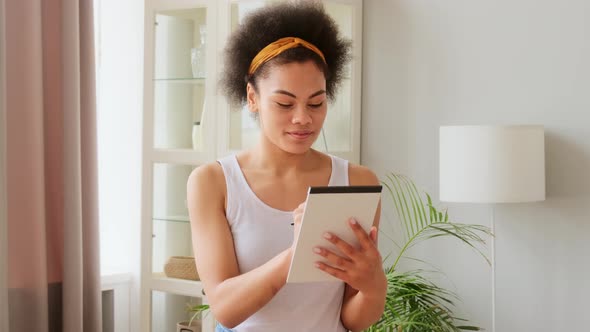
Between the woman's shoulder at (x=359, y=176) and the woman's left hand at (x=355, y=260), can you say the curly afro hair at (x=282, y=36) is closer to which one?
the woman's shoulder at (x=359, y=176)

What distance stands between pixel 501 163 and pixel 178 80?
1.58 meters

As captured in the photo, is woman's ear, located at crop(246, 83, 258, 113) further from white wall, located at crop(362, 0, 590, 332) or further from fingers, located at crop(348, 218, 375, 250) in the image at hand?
white wall, located at crop(362, 0, 590, 332)

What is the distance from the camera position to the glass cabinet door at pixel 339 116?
357cm

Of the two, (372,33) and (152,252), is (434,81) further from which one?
(152,252)

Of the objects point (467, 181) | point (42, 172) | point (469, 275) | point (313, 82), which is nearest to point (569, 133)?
point (467, 181)

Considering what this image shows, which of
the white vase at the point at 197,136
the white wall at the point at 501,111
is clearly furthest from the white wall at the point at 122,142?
the white wall at the point at 501,111

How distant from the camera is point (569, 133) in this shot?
10.2ft

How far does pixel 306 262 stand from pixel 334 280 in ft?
0.31

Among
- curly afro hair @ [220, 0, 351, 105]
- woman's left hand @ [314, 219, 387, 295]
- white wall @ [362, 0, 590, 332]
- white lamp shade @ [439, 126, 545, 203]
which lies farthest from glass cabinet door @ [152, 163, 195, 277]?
woman's left hand @ [314, 219, 387, 295]

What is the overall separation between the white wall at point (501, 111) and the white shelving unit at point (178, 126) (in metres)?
0.12

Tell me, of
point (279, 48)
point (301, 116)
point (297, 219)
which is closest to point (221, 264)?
point (297, 219)

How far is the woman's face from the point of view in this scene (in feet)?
4.85

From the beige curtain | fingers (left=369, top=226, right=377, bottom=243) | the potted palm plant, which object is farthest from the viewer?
the beige curtain

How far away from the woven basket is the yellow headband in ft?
7.55
